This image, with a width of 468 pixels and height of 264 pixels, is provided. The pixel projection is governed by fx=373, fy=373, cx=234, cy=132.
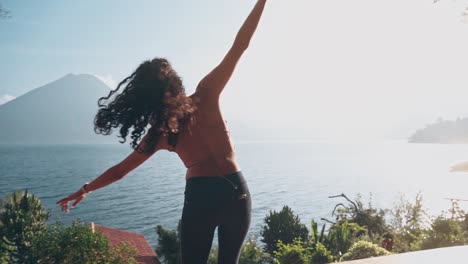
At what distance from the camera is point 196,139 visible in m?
1.72

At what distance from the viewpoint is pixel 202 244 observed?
1.76 m

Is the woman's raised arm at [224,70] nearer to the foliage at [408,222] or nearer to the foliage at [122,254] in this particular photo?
the foliage at [122,254]

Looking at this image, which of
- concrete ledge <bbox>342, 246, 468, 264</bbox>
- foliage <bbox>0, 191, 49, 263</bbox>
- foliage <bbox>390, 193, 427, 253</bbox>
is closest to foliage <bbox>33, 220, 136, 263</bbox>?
concrete ledge <bbox>342, 246, 468, 264</bbox>

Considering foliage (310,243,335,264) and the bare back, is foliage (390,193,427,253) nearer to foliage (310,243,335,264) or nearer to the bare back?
foliage (310,243,335,264)

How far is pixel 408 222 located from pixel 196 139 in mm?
12754

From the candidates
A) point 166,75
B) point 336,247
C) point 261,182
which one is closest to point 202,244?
point 166,75

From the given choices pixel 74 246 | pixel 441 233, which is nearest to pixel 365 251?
pixel 441 233

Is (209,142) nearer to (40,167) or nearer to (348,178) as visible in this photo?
(348,178)

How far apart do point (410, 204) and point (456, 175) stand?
424 ft

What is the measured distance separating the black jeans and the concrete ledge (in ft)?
6.52

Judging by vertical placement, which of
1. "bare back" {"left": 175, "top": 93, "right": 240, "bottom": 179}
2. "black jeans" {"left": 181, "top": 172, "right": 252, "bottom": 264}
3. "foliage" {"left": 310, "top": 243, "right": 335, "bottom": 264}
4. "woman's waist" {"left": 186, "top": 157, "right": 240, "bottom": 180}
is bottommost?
"foliage" {"left": 310, "top": 243, "right": 335, "bottom": 264}

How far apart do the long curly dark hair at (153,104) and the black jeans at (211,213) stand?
0.26 meters

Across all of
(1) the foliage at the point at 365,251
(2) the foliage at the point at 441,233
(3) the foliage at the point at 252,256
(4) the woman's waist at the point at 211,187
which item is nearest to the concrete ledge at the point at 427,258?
(4) the woman's waist at the point at 211,187

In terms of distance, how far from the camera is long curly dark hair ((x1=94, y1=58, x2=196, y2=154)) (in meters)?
1.67
